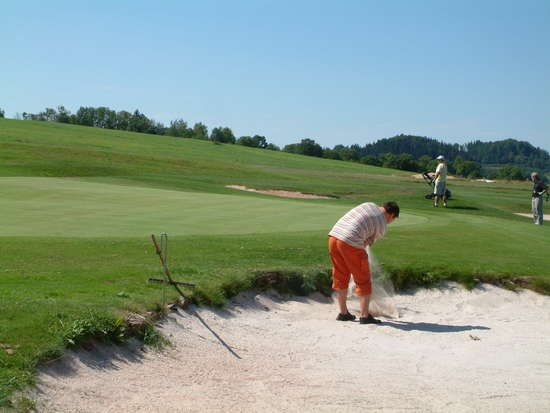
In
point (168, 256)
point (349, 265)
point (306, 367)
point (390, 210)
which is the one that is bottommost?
point (306, 367)

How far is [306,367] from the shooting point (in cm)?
665

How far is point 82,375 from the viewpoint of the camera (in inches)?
213

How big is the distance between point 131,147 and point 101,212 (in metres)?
57.6

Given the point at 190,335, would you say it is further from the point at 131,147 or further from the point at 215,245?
the point at 131,147

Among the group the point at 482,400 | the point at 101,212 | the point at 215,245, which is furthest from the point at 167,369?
the point at 101,212

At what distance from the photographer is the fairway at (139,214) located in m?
13.1

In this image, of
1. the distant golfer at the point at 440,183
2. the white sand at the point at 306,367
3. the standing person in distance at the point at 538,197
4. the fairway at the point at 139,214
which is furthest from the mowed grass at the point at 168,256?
the distant golfer at the point at 440,183

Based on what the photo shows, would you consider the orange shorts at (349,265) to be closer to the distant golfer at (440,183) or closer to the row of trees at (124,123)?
the distant golfer at (440,183)

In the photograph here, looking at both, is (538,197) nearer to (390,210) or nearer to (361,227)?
(390,210)

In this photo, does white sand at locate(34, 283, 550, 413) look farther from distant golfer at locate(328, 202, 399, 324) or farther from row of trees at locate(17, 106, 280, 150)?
row of trees at locate(17, 106, 280, 150)

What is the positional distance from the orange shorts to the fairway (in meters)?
5.05

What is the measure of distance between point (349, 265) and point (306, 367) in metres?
2.22

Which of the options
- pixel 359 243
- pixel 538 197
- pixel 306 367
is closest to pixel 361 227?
pixel 359 243

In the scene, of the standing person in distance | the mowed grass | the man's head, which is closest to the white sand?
the mowed grass
